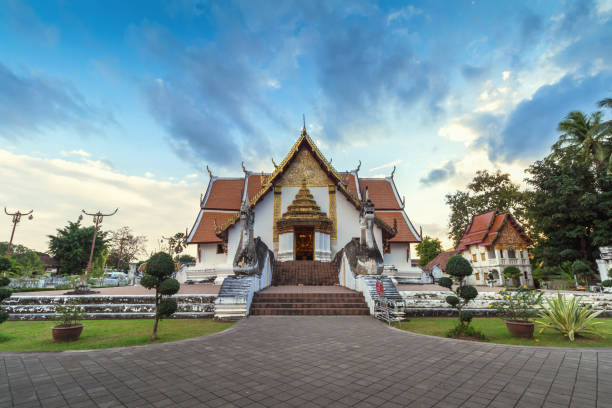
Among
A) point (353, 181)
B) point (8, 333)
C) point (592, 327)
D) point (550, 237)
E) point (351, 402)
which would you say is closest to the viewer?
point (351, 402)

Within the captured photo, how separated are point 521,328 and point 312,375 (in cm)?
448

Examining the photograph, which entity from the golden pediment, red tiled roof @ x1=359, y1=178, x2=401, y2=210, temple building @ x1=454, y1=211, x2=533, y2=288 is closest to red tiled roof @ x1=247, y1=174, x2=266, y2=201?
the golden pediment

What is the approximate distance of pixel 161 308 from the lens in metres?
5.40

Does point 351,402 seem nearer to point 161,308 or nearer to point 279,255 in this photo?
point 161,308

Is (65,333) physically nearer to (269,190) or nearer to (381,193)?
(269,190)

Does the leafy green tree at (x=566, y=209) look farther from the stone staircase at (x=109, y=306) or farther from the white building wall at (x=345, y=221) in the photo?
the stone staircase at (x=109, y=306)

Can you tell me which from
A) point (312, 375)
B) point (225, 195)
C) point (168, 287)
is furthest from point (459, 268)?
point (225, 195)

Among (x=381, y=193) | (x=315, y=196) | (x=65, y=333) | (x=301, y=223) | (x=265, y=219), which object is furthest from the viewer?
(x=381, y=193)

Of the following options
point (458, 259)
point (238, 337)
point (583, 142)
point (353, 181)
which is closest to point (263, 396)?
point (238, 337)

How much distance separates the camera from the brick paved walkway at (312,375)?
9.07ft

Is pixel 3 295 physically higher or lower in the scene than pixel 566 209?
lower

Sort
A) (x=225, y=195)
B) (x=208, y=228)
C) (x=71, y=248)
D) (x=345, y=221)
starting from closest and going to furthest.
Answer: (x=345, y=221) → (x=208, y=228) → (x=225, y=195) → (x=71, y=248)

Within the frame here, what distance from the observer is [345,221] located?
15.8m

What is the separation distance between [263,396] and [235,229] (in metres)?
12.4
